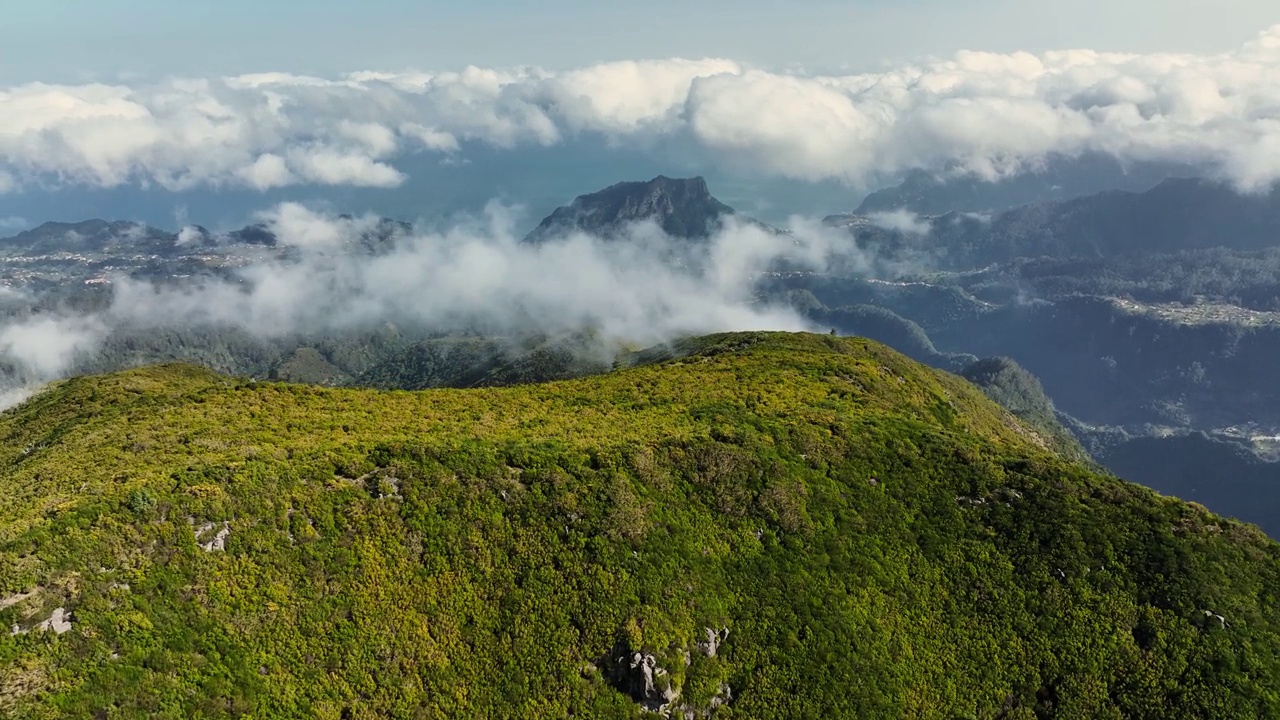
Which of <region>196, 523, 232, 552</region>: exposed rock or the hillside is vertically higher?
<region>196, 523, 232, 552</region>: exposed rock

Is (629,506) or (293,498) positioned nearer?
(293,498)

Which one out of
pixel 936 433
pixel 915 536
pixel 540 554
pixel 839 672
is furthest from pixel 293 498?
pixel 936 433

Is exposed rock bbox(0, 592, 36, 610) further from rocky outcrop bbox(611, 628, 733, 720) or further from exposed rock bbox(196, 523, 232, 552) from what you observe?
rocky outcrop bbox(611, 628, 733, 720)

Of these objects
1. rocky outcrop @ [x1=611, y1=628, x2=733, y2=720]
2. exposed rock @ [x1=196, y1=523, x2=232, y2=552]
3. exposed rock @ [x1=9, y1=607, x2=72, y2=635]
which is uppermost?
exposed rock @ [x1=9, y1=607, x2=72, y2=635]

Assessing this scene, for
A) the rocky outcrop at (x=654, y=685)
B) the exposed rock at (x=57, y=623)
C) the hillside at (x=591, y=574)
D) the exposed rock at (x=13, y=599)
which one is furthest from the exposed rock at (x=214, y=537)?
the rocky outcrop at (x=654, y=685)

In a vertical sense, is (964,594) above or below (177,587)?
below

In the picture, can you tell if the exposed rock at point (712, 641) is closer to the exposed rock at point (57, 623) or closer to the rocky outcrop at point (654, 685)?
the rocky outcrop at point (654, 685)

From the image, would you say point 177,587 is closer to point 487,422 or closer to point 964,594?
point 487,422

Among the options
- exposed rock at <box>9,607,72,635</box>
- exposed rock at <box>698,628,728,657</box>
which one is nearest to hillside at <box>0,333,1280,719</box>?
exposed rock at <box>9,607,72,635</box>
